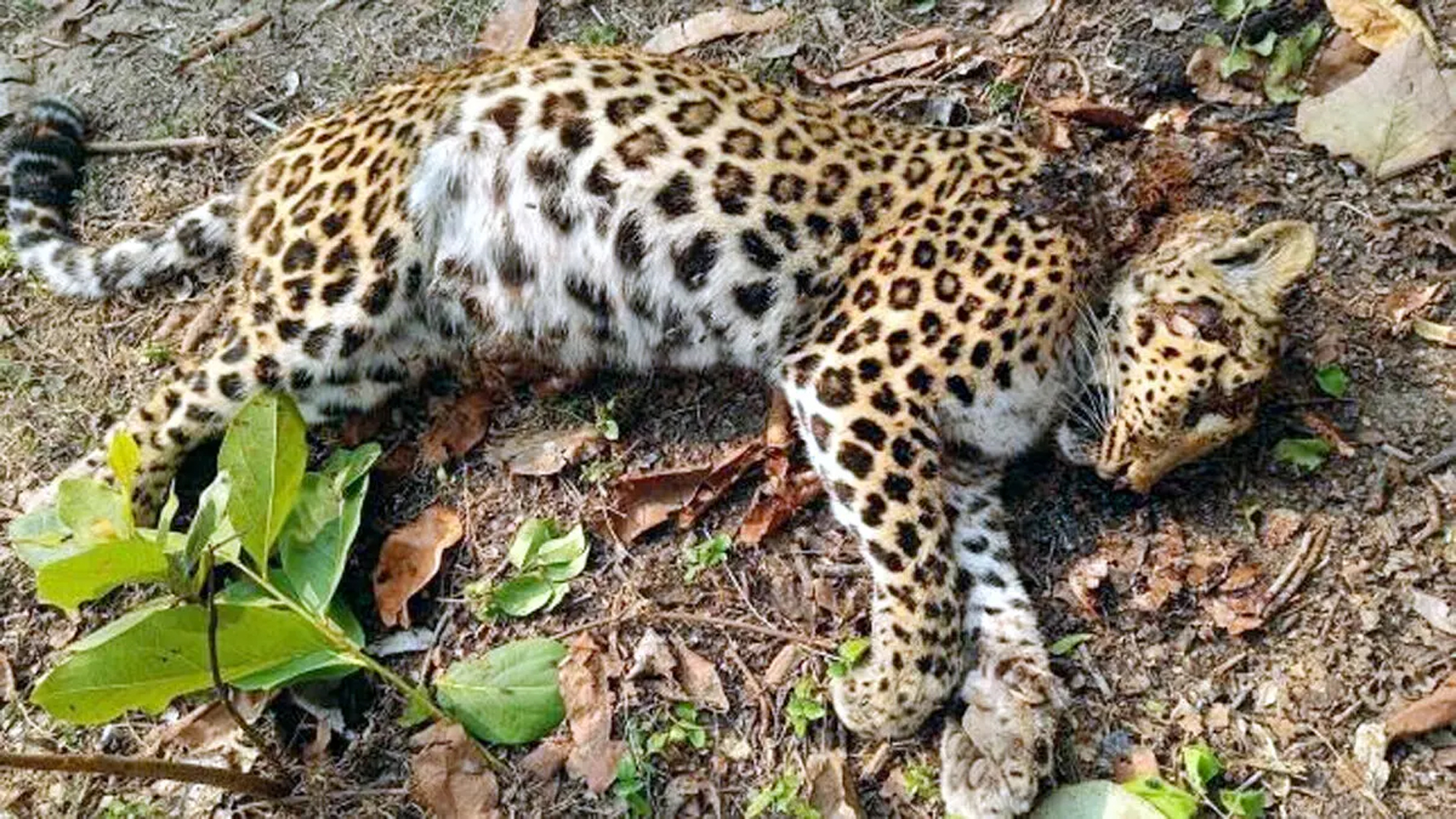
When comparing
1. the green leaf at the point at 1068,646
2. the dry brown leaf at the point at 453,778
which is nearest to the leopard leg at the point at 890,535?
the green leaf at the point at 1068,646

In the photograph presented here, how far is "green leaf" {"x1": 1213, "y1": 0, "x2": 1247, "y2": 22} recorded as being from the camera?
226 inches

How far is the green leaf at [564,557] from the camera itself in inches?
193

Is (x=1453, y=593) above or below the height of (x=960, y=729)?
above

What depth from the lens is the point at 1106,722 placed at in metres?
4.47

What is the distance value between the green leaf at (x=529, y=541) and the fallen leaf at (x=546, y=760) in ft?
2.16

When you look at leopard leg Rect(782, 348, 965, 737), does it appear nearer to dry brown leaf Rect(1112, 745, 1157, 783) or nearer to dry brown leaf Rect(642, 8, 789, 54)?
dry brown leaf Rect(1112, 745, 1157, 783)

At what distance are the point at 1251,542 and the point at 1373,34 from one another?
7.22 feet

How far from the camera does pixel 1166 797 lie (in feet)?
13.6

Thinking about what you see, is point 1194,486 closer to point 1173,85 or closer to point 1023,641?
point 1023,641

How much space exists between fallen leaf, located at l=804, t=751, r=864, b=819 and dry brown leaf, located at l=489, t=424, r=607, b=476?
1401mm

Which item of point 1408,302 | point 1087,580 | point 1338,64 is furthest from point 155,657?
point 1338,64

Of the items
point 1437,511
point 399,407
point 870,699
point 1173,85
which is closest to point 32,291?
point 399,407

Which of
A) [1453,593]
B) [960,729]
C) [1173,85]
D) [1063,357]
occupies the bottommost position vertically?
[960,729]

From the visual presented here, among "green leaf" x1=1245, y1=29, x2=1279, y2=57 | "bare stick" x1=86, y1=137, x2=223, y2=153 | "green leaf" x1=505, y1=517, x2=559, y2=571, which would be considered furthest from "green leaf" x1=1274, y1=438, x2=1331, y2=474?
"bare stick" x1=86, y1=137, x2=223, y2=153
